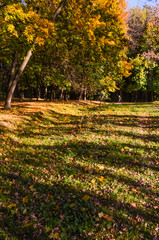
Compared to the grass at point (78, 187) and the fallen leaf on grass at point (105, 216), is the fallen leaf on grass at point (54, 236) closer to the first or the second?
the grass at point (78, 187)

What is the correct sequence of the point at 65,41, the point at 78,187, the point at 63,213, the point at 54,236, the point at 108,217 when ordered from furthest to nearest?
the point at 65,41 < the point at 78,187 < the point at 63,213 < the point at 108,217 < the point at 54,236

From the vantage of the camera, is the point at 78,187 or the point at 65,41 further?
the point at 65,41

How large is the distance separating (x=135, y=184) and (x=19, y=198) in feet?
10.8

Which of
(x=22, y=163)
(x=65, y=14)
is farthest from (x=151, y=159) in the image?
(x=65, y=14)

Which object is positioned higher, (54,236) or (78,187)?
(78,187)

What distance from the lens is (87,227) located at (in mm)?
3404

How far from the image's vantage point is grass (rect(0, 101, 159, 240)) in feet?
11.2

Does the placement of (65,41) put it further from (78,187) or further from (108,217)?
(108,217)

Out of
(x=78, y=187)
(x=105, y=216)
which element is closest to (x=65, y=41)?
(x=78, y=187)

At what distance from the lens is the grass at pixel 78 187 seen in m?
3.41

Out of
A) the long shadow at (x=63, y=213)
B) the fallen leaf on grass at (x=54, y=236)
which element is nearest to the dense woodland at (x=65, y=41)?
the long shadow at (x=63, y=213)

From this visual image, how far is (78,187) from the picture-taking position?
185 inches

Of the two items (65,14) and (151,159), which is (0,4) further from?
(151,159)

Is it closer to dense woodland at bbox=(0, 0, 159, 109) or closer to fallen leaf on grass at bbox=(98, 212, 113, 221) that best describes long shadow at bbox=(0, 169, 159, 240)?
fallen leaf on grass at bbox=(98, 212, 113, 221)
